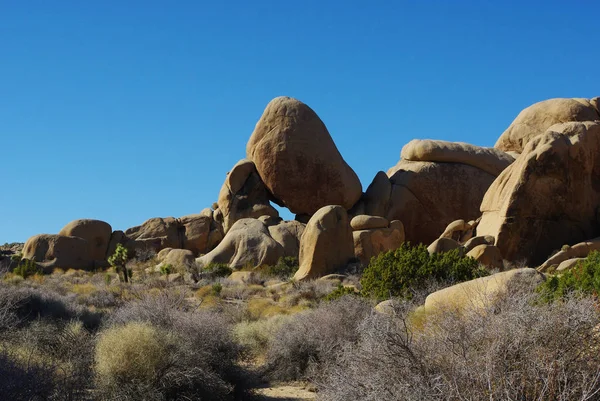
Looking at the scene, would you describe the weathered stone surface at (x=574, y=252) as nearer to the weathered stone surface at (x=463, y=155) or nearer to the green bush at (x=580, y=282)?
the weathered stone surface at (x=463, y=155)

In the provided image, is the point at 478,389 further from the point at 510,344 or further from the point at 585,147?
the point at 585,147

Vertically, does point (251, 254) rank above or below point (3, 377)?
above

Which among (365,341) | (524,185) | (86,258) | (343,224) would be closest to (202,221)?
(86,258)

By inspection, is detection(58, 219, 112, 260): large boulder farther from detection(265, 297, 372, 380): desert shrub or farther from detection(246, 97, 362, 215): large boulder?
detection(265, 297, 372, 380): desert shrub

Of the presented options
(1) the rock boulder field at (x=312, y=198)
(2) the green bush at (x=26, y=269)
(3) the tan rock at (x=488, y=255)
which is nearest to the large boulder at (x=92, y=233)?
(1) the rock boulder field at (x=312, y=198)

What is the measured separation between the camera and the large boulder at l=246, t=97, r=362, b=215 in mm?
41156

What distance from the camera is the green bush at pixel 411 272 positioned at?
17.5 meters

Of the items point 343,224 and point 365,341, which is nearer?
point 365,341

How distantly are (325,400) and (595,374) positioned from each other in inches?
93.4

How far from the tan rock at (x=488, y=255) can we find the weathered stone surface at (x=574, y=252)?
65.0 inches

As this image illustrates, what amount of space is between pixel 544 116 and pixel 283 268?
765 inches

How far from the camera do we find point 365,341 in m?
6.44

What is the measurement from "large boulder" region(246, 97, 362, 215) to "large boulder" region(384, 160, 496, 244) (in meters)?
3.25

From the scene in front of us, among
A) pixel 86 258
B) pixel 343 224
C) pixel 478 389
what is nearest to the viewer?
pixel 478 389
